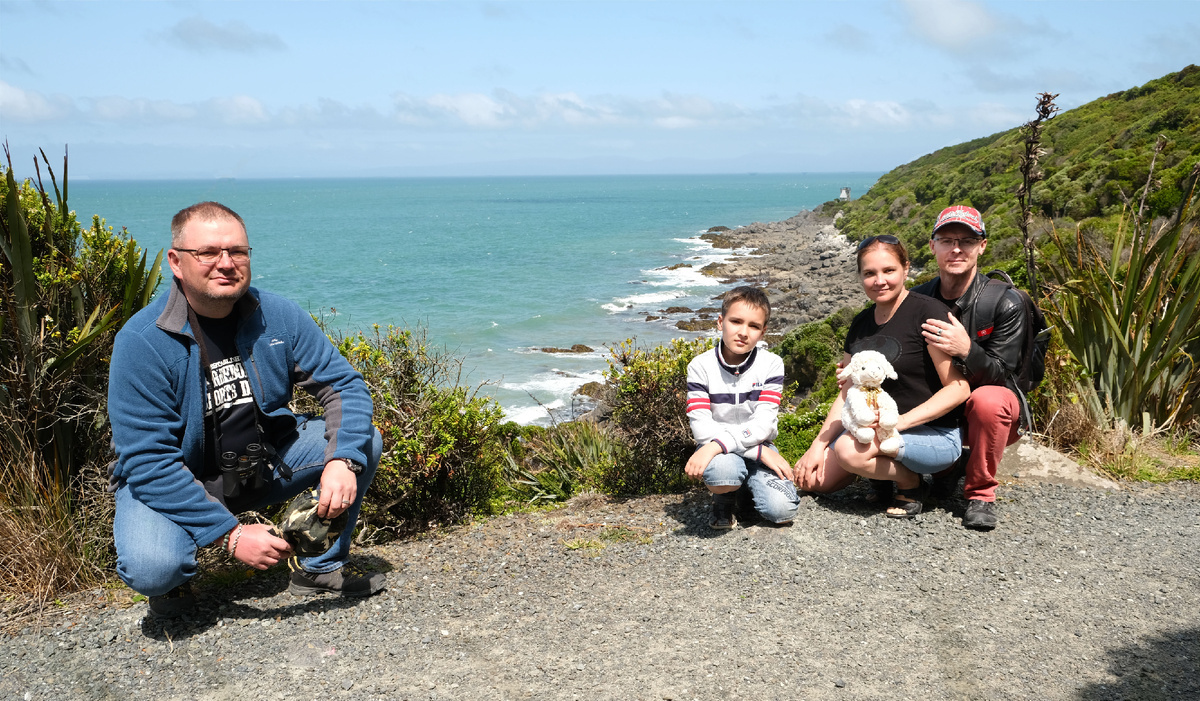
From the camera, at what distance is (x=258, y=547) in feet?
11.1

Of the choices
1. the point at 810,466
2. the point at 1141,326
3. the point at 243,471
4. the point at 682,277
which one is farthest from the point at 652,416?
the point at 682,277

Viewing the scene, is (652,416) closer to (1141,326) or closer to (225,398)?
(225,398)

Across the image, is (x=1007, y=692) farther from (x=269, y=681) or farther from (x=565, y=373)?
(x=565, y=373)

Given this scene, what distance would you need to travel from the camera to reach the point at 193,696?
10.3ft

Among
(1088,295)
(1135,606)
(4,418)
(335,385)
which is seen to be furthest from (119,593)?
(1088,295)

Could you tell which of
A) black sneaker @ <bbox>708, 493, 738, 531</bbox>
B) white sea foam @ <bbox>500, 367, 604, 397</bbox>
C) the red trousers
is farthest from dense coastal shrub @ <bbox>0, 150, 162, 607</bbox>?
white sea foam @ <bbox>500, 367, 604, 397</bbox>

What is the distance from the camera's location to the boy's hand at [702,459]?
435cm

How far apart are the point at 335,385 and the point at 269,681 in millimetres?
1372

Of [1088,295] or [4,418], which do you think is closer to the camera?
[4,418]

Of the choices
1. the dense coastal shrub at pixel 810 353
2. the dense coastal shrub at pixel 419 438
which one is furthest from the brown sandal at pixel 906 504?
the dense coastal shrub at pixel 810 353

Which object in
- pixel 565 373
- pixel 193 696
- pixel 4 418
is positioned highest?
pixel 4 418

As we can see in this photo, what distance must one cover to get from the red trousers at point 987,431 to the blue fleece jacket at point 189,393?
11.2 feet

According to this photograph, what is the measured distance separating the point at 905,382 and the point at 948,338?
38 cm

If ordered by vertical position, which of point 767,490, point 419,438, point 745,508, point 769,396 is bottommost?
point 745,508
